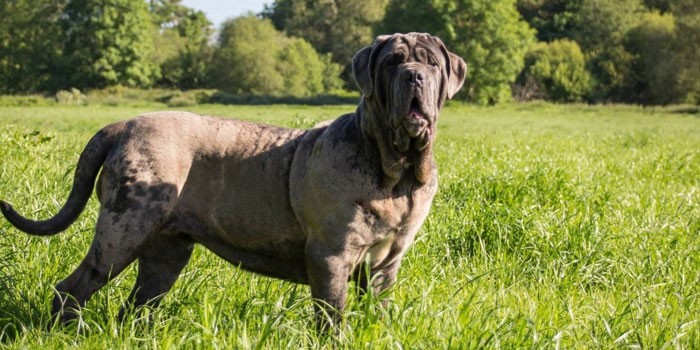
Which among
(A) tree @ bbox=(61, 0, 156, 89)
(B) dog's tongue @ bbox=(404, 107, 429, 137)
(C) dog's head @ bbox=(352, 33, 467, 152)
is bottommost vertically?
(B) dog's tongue @ bbox=(404, 107, 429, 137)

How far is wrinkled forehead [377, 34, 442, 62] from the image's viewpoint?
11.2 feet

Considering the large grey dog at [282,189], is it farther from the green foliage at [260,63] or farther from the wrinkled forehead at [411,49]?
the green foliage at [260,63]

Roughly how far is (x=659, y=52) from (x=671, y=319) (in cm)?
5768

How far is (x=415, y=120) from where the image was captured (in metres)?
3.27

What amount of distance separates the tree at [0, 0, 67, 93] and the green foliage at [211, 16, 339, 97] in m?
14.7

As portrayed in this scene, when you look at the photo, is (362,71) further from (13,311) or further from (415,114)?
(13,311)

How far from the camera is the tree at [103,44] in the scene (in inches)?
2507

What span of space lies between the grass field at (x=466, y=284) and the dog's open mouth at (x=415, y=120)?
0.84 m

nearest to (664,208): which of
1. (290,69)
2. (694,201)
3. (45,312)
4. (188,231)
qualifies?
(694,201)

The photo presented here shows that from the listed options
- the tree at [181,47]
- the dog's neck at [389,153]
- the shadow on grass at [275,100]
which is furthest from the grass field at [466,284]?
the tree at [181,47]

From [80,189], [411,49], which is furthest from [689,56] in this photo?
[80,189]

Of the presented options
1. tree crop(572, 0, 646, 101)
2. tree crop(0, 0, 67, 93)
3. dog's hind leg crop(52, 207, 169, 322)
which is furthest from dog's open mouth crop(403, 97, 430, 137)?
tree crop(0, 0, 67, 93)

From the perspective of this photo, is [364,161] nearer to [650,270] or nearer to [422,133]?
[422,133]

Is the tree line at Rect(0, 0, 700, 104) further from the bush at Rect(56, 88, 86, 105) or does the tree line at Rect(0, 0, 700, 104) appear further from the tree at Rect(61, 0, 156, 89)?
the bush at Rect(56, 88, 86, 105)
